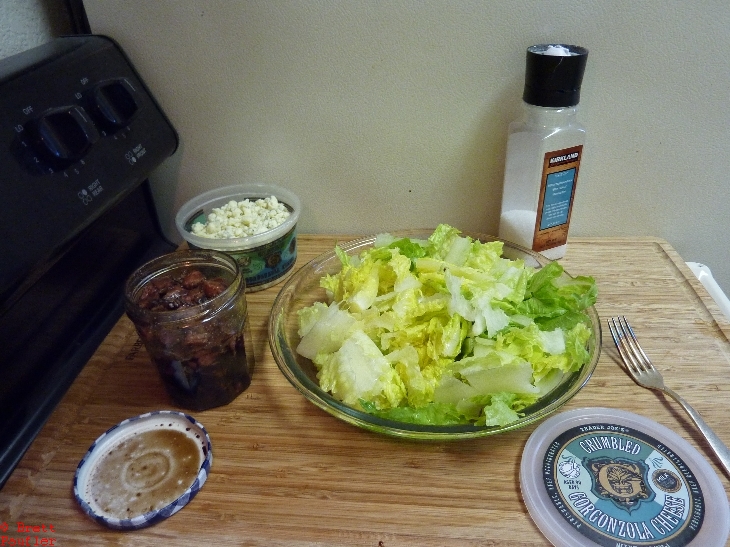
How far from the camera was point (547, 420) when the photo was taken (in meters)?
0.65

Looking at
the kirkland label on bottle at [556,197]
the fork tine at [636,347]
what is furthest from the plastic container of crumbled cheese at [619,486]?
the kirkland label on bottle at [556,197]

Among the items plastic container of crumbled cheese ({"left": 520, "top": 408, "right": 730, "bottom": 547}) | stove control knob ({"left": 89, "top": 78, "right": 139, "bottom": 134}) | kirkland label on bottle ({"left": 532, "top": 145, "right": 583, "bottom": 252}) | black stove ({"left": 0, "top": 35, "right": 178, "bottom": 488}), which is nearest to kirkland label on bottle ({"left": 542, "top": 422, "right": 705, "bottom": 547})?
plastic container of crumbled cheese ({"left": 520, "top": 408, "right": 730, "bottom": 547})

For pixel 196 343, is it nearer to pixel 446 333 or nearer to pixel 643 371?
pixel 446 333

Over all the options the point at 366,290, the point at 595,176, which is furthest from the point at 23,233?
the point at 595,176

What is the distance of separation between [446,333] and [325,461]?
9.0 inches

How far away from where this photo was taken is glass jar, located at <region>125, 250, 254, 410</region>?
0.65m

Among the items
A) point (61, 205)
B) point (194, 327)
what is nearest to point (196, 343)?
point (194, 327)

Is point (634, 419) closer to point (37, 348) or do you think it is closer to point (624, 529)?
point (624, 529)

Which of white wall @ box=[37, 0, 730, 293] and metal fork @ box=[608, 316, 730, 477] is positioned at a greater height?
white wall @ box=[37, 0, 730, 293]

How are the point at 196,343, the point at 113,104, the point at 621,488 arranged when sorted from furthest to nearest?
1. the point at 113,104
2. the point at 196,343
3. the point at 621,488

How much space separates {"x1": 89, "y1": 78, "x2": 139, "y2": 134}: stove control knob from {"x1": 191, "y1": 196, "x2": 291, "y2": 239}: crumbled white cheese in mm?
208

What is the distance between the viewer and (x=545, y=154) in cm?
83

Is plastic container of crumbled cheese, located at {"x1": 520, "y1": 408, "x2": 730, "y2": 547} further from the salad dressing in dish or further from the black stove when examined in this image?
the black stove

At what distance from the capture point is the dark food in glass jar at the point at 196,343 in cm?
66
